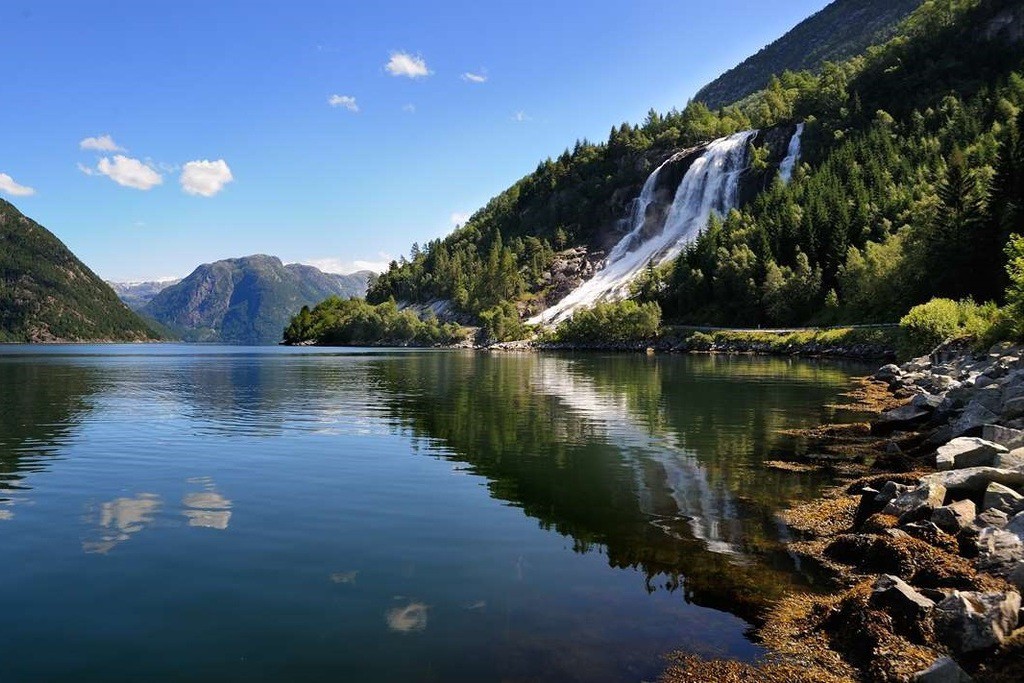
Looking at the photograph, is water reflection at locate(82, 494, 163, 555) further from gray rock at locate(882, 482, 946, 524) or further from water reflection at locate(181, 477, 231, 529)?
gray rock at locate(882, 482, 946, 524)

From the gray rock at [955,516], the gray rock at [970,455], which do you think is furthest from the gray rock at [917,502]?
the gray rock at [970,455]

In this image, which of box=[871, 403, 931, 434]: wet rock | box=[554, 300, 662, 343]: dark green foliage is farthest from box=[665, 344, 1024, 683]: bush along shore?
box=[554, 300, 662, 343]: dark green foliage

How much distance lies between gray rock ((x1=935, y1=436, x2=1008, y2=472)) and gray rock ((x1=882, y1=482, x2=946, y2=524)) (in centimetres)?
365

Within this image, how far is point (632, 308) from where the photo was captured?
553ft

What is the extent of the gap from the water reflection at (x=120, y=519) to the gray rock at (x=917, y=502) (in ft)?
66.5

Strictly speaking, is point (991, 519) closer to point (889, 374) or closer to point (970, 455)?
point (970, 455)

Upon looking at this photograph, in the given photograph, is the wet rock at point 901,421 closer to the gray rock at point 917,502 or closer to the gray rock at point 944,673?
the gray rock at point 917,502

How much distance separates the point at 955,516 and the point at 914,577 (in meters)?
2.91

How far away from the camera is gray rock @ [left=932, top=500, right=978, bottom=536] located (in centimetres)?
1569

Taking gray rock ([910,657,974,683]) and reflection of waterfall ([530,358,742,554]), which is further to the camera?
reflection of waterfall ([530,358,742,554])

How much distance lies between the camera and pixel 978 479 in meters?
17.4

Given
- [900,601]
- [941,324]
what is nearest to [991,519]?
[900,601]

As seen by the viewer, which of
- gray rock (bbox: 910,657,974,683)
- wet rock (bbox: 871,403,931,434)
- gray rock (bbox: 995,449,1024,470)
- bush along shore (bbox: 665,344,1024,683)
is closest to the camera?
gray rock (bbox: 910,657,974,683)

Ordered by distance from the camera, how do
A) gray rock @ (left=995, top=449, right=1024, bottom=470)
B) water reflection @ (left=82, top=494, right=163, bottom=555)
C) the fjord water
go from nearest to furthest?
the fjord water < water reflection @ (left=82, top=494, right=163, bottom=555) < gray rock @ (left=995, top=449, right=1024, bottom=470)
